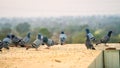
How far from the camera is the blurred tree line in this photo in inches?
448

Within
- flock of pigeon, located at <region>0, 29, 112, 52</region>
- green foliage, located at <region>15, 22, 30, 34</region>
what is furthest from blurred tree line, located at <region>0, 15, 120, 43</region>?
flock of pigeon, located at <region>0, 29, 112, 52</region>

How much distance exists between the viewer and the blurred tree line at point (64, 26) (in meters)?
11.4

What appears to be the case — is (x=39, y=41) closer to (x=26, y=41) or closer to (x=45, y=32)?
(x=26, y=41)

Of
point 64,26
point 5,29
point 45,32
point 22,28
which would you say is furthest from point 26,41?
point 5,29

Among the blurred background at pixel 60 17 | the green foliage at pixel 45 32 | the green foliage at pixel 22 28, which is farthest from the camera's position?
the green foliage at pixel 22 28

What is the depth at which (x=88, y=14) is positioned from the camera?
11.6m

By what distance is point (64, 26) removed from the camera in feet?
38.6

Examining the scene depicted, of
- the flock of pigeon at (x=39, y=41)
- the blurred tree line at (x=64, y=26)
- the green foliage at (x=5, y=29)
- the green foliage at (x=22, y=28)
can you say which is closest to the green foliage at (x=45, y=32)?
the blurred tree line at (x=64, y=26)

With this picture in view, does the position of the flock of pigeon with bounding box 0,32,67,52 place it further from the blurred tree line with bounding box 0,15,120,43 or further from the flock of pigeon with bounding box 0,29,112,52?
the blurred tree line with bounding box 0,15,120,43

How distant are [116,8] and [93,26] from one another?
946 mm

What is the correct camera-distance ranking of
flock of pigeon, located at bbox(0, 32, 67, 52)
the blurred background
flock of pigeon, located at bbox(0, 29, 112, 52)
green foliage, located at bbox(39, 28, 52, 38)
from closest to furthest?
1. flock of pigeon, located at bbox(0, 29, 112, 52)
2. flock of pigeon, located at bbox(0, 32, 67, 52)
3. the blurred background
4. green foliage, located at bbox(39, 28, 52, 38)

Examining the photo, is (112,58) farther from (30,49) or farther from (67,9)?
(67,9)

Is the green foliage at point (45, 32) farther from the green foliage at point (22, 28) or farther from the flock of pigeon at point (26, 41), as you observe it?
the flock of pigeon at point (26, 41)

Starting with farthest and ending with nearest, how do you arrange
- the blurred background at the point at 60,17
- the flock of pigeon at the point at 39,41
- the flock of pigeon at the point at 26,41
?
the blurred background at the point at 60,17 → the flock of pigeon at the point at 26,41 → the flock of pigeon at the point at 39,41
